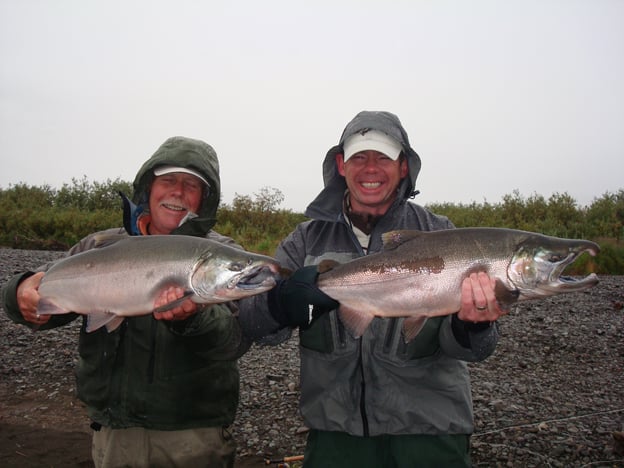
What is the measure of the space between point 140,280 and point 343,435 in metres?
1.79

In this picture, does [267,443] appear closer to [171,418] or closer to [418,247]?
[171,418]

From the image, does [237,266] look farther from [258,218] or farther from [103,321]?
[258,218]

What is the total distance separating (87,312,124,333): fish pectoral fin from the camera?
3.31 meters

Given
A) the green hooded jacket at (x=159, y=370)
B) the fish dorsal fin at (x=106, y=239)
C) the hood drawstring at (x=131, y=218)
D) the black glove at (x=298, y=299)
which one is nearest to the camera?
the black glove at (x=298, y=299)

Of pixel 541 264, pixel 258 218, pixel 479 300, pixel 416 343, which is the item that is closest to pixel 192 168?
pixel 416 343

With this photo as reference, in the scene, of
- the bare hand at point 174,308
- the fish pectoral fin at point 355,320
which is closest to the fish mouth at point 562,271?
the fish pectoral fin at point 355,320

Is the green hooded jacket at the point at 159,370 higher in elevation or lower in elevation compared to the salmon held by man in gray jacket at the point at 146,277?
lower

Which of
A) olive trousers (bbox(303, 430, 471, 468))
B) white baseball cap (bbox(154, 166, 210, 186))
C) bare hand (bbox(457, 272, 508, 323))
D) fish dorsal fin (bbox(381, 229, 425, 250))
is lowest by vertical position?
olive trousers (bbox(303, 430, 471, 468))

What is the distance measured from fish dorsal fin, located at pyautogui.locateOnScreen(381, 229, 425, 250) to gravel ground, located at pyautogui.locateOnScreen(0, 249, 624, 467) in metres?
2.76

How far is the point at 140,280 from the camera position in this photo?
3.36m

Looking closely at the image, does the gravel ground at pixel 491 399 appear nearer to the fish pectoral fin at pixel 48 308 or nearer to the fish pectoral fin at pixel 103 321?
the fish pectoral fin at pixel 48 308

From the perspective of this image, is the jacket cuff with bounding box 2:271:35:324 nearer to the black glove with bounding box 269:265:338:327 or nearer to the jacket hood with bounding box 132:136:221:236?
the jacket hood with bounding box 132:136:221:236

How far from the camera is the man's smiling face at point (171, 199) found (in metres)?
3.98

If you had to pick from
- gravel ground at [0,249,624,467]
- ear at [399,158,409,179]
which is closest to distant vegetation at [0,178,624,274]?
gravel ground at [0,249,624,467]
